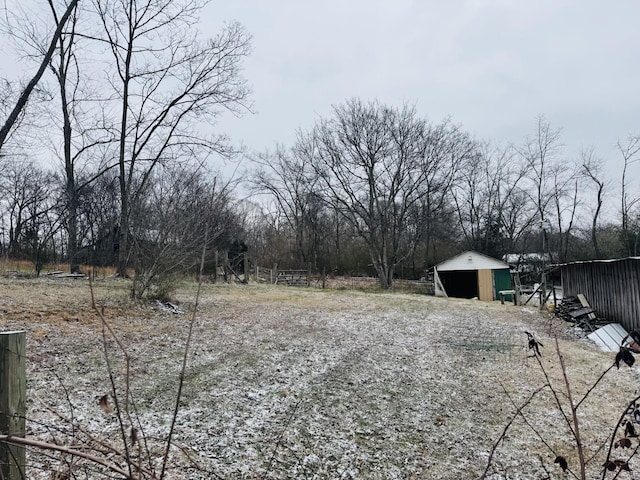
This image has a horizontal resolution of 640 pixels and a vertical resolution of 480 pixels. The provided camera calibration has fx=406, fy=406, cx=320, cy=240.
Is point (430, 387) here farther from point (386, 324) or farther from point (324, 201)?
point (324, 201)

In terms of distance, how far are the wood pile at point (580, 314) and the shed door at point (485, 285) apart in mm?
8762

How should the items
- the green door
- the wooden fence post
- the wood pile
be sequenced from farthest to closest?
the green door
the wood pile
the wooden fence post

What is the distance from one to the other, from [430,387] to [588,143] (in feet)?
101

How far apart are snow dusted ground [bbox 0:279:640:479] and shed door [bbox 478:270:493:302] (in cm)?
1368

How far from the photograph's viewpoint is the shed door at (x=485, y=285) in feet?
72.5

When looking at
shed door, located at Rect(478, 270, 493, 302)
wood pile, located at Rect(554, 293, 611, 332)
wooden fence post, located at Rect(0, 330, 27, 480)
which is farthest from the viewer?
shed door, located at Rect(478, 270, 493, 302)

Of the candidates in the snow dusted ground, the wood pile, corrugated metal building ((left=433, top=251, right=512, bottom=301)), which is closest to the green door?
corrugated metal building ((left=433, top=251, right=512, bottom=301))

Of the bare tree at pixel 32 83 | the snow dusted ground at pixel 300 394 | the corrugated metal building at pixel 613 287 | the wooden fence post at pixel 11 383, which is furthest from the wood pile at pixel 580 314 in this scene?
the bare tree at pixel 32 83

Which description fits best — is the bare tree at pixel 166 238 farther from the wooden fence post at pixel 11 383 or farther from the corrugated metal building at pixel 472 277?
the corrugated metal building at pixel 472 277

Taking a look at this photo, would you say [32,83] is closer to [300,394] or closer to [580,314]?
[300,394]

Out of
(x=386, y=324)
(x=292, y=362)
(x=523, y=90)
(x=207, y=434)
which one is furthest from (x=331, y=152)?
(x=207, y=434)

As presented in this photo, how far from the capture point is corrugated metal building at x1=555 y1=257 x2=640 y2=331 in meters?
9.32

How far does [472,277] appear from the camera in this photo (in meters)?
23.5

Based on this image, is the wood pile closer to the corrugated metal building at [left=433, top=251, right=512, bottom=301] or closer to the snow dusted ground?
the snow dusted ground
